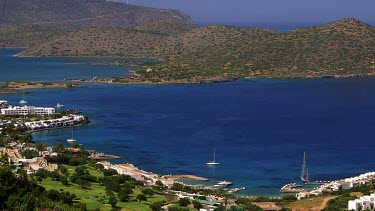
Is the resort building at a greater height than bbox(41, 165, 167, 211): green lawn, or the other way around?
the resort building

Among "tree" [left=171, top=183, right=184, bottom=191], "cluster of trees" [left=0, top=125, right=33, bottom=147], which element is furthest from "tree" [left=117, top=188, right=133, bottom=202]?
"cluster of trees" [left=0, top=125, right=33, bottom=147]

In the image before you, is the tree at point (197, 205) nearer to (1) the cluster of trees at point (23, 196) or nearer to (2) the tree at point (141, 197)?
(2) the tree at point (141, 197)

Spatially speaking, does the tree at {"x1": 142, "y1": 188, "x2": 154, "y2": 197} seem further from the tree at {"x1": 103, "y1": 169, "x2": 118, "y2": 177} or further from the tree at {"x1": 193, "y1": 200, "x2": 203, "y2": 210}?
the tree at {"x1": 103, "y1": 169, "x2": 118, "y2": 177}

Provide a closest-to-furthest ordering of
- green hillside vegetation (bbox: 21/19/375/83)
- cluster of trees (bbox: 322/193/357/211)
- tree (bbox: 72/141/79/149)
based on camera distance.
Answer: cluster of trees (bbox: 322/193/357/211) → tree (bbox: 72/141/79/149) → green hillside vegetation (bbox: 21/19/375/83)

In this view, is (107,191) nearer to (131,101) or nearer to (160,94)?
(131,101)

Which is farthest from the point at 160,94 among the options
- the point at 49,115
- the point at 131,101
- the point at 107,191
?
the point at 107,191

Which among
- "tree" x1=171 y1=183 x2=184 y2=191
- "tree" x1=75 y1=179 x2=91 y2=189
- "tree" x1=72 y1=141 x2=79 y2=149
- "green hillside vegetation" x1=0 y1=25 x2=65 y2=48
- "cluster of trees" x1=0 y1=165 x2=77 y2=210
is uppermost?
"green hillside vegetation" x1=0 y1=25 x2=65 y2=48
